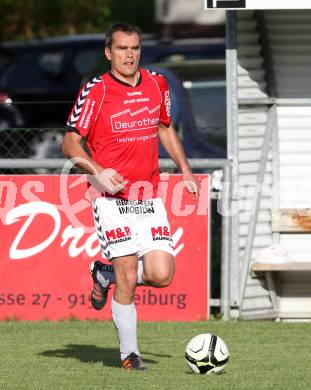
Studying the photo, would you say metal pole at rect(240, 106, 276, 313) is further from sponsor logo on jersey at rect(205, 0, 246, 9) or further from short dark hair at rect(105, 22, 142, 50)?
short dark hair at rect(105, 22, 142, 50)

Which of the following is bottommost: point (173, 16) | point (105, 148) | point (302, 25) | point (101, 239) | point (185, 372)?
point (185, 372)

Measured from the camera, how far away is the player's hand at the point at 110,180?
29.6 feet

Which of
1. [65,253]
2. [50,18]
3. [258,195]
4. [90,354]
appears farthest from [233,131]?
[50,18]

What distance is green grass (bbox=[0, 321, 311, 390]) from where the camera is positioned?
8.85 m

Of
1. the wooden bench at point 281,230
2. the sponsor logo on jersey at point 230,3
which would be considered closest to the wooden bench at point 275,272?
the wooden bench at point 281,230

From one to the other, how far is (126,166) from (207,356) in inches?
52.6

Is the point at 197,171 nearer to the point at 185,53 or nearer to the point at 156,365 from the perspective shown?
the point at 156,365

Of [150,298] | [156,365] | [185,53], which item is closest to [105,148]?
[156,365]

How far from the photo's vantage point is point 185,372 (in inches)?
366

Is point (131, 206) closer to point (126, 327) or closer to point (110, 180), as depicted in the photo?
point (110, 180)

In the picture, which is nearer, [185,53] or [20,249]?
[20,249]

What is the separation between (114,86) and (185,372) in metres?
1.92

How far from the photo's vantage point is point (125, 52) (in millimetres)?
9203

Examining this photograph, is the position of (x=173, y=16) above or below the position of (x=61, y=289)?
above
